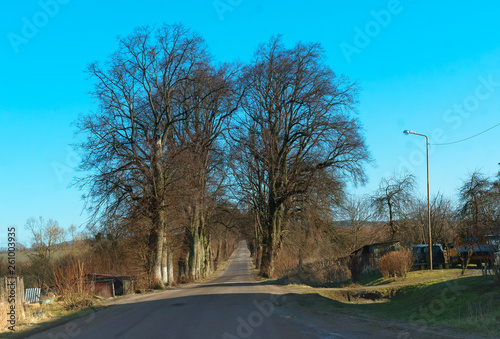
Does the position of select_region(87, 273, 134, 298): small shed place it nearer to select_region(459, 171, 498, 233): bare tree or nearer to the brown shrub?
the brown shrub

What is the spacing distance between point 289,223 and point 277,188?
4491mm

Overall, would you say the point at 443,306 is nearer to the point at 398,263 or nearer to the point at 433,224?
the point at 398,263

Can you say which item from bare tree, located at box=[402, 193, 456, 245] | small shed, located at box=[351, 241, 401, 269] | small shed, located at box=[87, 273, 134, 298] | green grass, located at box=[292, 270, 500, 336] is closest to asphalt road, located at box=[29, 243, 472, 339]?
green grass, located at box=[292, 270, 500, 336]

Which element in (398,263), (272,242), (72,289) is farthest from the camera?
(272,242)

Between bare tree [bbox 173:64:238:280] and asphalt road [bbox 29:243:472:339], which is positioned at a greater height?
bare tree [bbox 173:64:238:280]

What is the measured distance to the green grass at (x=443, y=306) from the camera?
389 inches

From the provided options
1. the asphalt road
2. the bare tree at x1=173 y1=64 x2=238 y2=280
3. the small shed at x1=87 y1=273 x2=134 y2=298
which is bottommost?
the small shed at x1=87 y1=273 x2=134 y2=298

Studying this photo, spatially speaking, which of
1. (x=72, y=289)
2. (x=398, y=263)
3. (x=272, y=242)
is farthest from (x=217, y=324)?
(x=272, y=242)

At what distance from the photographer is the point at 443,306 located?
13.4m

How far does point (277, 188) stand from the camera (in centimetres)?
3431

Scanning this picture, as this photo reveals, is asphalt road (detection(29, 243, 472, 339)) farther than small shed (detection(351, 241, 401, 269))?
No

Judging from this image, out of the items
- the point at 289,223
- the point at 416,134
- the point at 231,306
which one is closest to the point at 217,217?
the point at 289,223

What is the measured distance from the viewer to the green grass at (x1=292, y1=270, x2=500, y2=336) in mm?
9872

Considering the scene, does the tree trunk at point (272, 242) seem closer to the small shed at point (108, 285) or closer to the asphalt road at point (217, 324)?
the small shed at point (108, 285)
